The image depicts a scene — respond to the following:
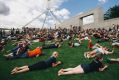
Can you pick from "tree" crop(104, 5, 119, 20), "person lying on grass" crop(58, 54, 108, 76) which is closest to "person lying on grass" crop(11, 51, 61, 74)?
"person lying on grass" crop(58, 54, 108, 76)

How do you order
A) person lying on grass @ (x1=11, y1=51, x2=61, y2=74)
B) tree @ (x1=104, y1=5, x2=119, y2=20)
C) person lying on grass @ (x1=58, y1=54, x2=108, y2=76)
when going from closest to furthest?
person lying on grass @ (x1=58, y1=54, x2=108, y2=76)
person lying on grass @ (x1=11, y1=51, x2=61, y2=74)
tree @ (x1=104, y1=5, x2=119, y2=20)

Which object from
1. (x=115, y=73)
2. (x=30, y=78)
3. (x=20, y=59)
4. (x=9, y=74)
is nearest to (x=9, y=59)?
(x=20, y=59)

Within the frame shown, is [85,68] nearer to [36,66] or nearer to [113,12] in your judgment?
[36,66]

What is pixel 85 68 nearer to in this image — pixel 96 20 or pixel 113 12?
pixel 96 20

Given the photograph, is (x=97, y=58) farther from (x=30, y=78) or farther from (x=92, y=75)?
(x=30, y=78)

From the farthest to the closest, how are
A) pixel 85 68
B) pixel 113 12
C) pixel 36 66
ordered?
pixel 113 12 < pixel 36 66 < pixel 85 68

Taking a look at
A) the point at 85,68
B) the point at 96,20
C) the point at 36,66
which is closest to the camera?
the point at 85,68

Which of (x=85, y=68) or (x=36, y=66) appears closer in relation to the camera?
(x=85, y=68)

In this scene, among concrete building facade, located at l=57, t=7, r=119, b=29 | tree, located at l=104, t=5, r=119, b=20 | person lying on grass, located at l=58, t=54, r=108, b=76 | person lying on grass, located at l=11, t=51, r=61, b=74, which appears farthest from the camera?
tree, located at l=104, t=5, r=119, b=20

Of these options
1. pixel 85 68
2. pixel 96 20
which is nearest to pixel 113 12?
pixel 96 20

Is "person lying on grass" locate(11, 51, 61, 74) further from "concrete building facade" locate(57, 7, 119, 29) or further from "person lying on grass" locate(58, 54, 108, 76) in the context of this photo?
"concrete building facade" locate(57, 7, 119, 29)

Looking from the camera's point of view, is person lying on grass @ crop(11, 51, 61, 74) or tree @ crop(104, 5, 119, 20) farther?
tree @ crop(104, 5, 119, 20)

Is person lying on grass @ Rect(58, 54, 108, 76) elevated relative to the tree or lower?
lower

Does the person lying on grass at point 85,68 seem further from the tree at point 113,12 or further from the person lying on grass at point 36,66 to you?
the tree at point 113,12
